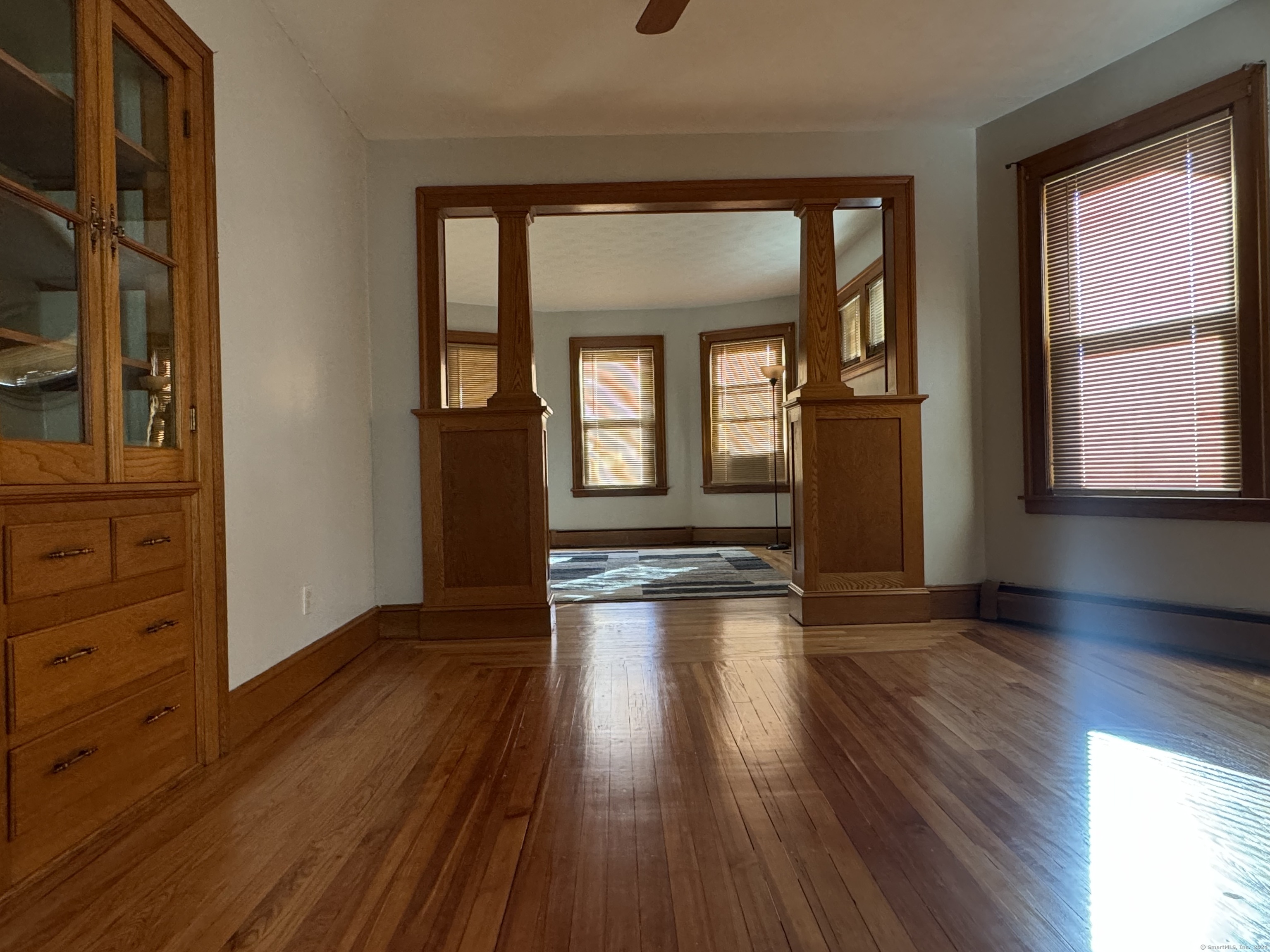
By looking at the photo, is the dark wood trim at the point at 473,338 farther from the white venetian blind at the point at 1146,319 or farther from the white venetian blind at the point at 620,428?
the white venetian blind at the point at 1146,319

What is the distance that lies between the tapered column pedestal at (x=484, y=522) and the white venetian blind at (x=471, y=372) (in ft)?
13.5

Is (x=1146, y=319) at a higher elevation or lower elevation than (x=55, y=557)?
higher

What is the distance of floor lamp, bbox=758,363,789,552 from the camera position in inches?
306

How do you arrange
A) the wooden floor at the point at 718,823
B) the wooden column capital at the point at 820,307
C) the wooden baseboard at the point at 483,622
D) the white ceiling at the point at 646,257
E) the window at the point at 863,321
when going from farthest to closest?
the window at the point at 863,321 → the white ceiling at the point at 646,257 → the wooden column capital at the point at 820,307 → the wooden baseboard at the point at 483,622 → the wooden floor at the point at 718,823

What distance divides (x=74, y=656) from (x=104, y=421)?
0.56 meters

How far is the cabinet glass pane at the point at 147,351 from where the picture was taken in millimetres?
1946

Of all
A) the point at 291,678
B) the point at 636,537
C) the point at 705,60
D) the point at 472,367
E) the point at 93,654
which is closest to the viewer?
the point at 93,654

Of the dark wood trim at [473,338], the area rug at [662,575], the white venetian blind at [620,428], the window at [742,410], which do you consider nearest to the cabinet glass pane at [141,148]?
the area rug at [662,575]

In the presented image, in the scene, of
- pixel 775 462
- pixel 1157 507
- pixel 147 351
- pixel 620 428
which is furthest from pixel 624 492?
pixel 147 351

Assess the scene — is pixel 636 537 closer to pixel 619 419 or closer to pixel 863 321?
pixel 619 419

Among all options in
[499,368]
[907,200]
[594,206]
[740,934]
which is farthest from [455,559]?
[907,200]

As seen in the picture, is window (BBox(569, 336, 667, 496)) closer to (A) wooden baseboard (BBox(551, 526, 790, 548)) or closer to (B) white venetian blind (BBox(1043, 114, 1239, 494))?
(A) wooden baseboard (BBox(551, 526, 790, 548))

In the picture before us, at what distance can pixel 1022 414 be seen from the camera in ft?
12.7

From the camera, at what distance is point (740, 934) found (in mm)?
1295
